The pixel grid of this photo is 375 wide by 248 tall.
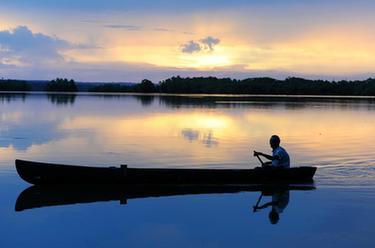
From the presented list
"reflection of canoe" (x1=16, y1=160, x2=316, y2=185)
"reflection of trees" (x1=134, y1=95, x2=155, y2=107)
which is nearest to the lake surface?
"reflection of canoe" (x1=16, y1=160, x2=316, y2=185)

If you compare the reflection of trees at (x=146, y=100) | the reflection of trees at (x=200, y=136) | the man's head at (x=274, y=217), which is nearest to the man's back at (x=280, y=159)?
the man's head at (x=274, y=217)

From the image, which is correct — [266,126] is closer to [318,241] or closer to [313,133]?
[313,133]

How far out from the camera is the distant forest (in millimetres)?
119750

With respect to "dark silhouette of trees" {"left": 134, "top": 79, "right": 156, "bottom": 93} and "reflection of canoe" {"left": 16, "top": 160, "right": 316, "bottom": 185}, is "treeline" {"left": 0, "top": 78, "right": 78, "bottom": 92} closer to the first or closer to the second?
"dark silhouette of trees" {"left": 134, "top": 79, "right": 156, "bottom": 93}

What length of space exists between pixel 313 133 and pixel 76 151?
13.2 metres

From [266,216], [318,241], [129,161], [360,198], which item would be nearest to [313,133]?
[129,161]

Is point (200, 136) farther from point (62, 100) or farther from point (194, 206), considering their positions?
point (62, 100)

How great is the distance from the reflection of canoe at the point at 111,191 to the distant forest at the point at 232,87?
107 meters

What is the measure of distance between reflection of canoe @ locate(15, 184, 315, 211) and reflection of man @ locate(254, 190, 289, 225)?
11.4 inches

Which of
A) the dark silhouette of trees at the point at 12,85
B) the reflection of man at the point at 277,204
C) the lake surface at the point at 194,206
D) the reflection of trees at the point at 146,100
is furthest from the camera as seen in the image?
the dark silhouette of trees at the point at 12,85

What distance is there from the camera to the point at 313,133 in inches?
1096

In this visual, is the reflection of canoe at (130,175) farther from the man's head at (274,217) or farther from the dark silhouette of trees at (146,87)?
the dark silhouette of trees at (146,87)

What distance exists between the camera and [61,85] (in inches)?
4786

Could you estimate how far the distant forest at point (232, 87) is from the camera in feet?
393
